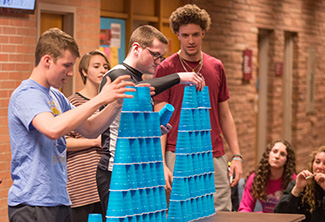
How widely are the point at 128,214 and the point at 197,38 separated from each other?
148cm

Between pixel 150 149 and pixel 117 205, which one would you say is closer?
pixel 117 205

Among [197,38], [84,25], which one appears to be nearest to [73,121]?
[197,38]

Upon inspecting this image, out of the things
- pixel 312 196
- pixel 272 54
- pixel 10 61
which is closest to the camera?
pixel 312 196

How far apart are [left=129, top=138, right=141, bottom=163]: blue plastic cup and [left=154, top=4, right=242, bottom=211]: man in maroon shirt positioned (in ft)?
3.49

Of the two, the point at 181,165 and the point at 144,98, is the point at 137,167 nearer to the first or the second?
the point at 144,98

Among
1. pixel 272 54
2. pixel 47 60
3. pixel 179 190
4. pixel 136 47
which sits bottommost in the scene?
pixel 179 190

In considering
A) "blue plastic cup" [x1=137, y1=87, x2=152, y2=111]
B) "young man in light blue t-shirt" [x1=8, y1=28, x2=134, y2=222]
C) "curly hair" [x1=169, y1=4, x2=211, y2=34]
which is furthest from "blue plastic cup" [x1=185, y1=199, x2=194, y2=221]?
"curly hair" [x1=169, y1=4, x2=211, y2=34]

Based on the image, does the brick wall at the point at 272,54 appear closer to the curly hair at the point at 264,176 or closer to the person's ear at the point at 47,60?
the curly hair at the point at 264,176

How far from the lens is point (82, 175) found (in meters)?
4.01

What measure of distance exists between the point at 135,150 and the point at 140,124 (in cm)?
11

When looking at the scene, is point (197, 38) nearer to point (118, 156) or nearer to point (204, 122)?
point (204, 122)

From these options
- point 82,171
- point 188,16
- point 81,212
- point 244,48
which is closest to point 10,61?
point 82,171

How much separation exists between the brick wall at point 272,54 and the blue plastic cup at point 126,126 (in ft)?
18.0

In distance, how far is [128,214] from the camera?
2572mm
